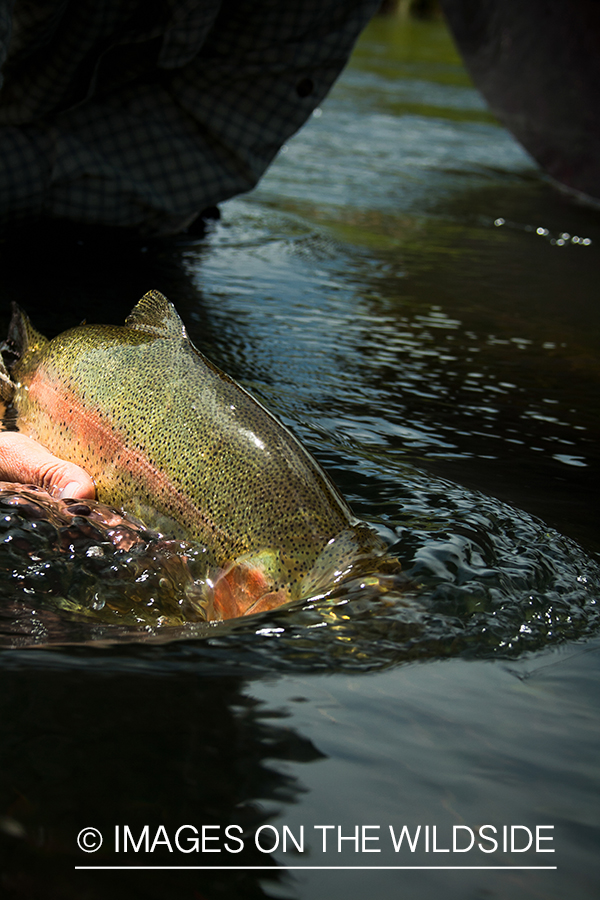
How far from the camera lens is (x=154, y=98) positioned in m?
4.48

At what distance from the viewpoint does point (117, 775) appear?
1.40m

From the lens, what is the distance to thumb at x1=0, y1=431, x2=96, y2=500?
207cm

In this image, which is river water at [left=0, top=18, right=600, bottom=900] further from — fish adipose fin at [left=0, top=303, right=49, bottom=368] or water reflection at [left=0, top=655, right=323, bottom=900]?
fish adipose fin at [left=0, top=303, right=49, bottom=368]

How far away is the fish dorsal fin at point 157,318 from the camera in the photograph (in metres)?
2.23

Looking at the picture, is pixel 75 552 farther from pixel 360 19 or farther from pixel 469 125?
pixel 469 125

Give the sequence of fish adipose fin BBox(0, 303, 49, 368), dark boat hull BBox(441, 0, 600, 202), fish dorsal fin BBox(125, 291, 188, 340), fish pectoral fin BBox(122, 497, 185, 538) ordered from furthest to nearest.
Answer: dark boat hull BBox(441, 0, 600, 202)
fish adipose fin BBox(0, 303, 49, 368)
fish dorsal fin BBox(125, 291, 188, 340)
fish pectoral fin BBox(122, 497, 185, 538)

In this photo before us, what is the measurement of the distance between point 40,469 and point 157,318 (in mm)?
445

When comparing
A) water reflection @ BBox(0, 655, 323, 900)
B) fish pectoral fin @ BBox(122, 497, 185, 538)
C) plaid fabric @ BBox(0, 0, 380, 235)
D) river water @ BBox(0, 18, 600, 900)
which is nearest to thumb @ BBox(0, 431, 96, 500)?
fish pectoral fin @ BBox(122, 497, 185, 538)

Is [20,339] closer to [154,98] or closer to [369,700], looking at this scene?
[369,700]

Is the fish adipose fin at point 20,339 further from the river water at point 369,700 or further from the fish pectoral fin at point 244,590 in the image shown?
the fish pectoral fin at point 244,590
